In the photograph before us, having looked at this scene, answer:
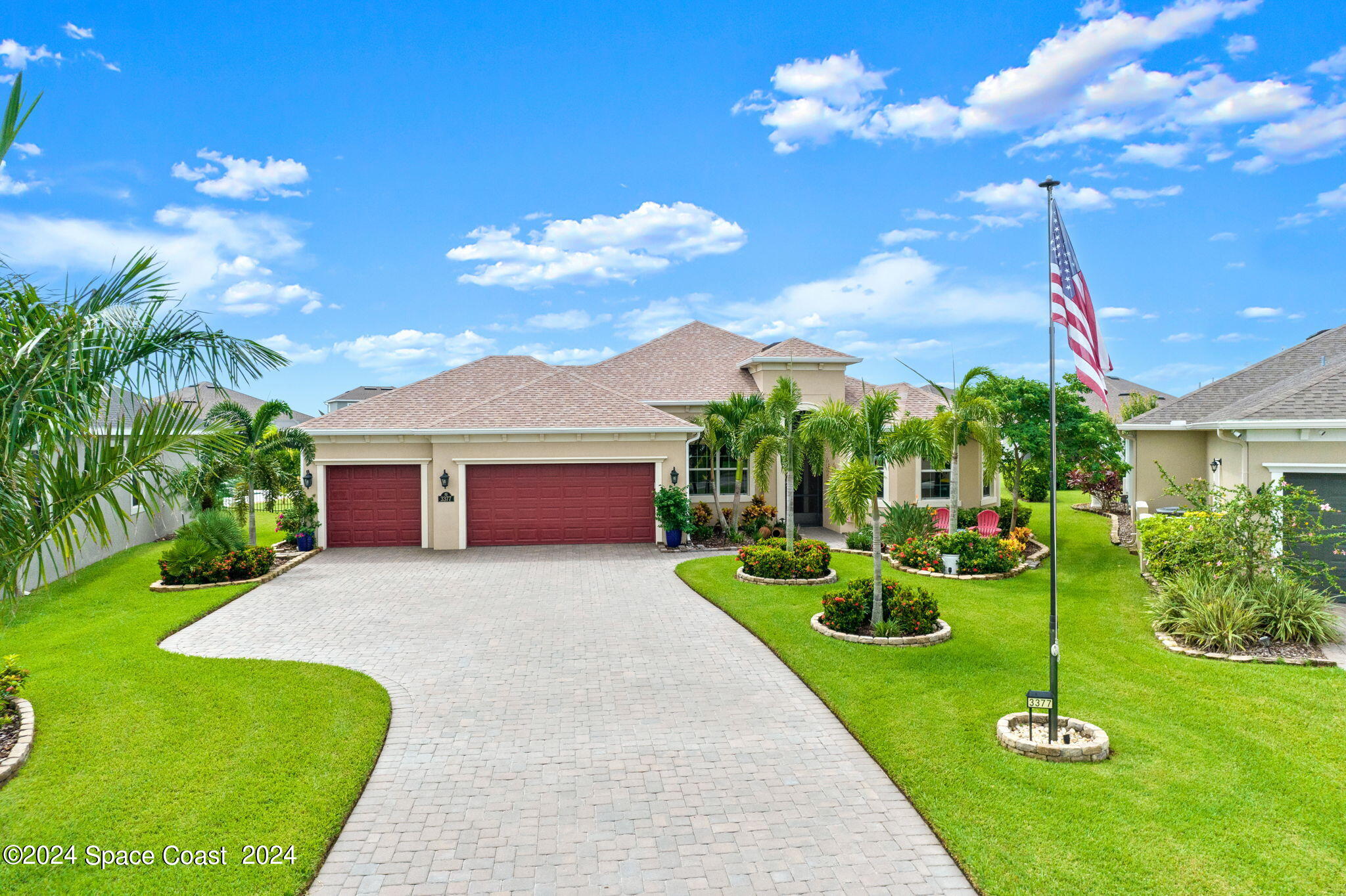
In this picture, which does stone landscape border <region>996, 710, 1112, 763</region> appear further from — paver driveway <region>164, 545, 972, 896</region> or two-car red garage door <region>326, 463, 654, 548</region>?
two-car red garage door <region>326, 463, 654, 548</region>

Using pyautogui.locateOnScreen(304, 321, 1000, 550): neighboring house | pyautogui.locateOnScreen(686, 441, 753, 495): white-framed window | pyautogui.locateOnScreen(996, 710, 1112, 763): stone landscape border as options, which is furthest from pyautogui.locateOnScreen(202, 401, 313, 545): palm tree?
pyautogui.locateOnScreen(996, 710, 1112, 763): stone landscape border

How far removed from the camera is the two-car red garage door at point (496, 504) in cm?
1930

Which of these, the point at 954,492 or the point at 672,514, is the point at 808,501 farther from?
the point at 954,492

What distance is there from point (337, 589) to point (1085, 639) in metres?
13.2

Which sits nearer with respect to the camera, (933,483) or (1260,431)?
(1260,431)

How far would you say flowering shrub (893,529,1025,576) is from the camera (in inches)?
596

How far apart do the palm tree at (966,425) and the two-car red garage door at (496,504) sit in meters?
8.08

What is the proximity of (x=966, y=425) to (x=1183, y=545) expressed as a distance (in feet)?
19.5

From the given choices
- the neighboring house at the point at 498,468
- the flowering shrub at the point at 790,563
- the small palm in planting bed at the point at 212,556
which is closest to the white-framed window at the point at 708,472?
the neighboring house at the point at 498,468

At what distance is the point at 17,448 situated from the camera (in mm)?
5102

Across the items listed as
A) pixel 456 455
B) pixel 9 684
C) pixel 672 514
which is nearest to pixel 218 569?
pixel 456 455

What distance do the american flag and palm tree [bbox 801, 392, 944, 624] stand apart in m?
3.61

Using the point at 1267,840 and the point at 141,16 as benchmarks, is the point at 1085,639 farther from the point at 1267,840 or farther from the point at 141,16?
the point at 141,16

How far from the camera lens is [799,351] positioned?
22359 mm
